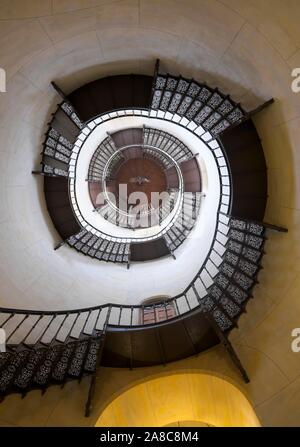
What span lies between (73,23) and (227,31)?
251cm

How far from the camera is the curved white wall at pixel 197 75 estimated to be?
422 cm

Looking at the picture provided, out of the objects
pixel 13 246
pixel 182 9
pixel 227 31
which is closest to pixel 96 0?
pixel 182 9

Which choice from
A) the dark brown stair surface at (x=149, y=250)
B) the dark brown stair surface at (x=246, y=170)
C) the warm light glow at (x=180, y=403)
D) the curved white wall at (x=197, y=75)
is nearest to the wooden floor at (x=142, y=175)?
the dark brown stair surface at (x=149, y=250)

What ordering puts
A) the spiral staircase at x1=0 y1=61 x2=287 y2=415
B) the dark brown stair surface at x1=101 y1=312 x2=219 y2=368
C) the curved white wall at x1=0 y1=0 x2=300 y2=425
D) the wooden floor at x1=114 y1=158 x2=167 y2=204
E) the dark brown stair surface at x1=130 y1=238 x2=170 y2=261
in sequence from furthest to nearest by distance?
1. the wooden floor at x1=114 y1=158 x2=167 y2=204
2. the dark brown stair surface at x1=130 y1=238 x2=170 y2=261
3. the dark brown stair surface at x1=101 y1=312 x2=219 y2=368
4. the spiral staircase at x1=0 y1=61 x2=287 y2=415
5. the curved white wall at x1=0 y1=0 x2=300 y2=425

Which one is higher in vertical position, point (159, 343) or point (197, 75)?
point (197, 75)

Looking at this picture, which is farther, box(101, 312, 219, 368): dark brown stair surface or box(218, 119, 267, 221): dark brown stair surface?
box(101, 312, 219, 368): dark brown stair surface

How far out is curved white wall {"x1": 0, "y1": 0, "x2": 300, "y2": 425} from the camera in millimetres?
4219

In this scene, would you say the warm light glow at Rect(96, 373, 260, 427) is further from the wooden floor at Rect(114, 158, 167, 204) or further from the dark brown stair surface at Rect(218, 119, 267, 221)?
the wooden floor at Rect(114, 158, 167, 204)

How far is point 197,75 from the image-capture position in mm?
5438

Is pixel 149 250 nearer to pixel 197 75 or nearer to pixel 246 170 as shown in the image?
pixel 246 170

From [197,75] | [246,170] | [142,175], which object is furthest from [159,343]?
[142,175]

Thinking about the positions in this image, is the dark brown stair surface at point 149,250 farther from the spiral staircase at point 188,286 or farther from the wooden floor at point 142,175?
the wooden floor at point 142,175

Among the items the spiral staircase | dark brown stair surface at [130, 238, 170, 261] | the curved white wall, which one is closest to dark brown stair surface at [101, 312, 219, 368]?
the spiral staircase

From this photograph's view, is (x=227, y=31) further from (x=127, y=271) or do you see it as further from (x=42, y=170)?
(x=127, y=271)
